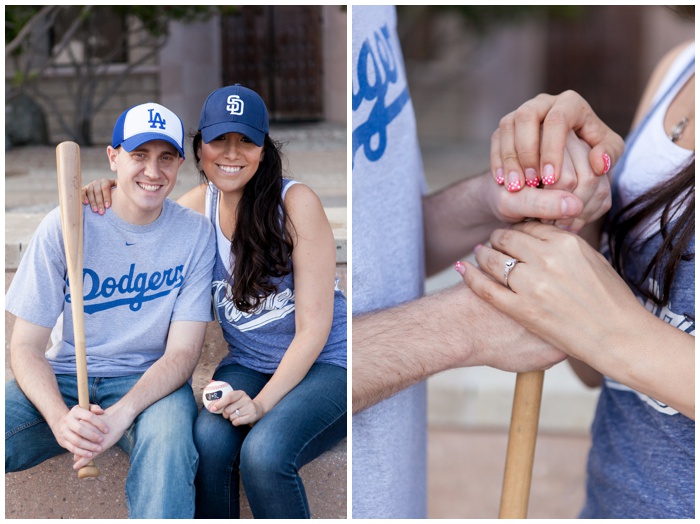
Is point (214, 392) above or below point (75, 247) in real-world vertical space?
below

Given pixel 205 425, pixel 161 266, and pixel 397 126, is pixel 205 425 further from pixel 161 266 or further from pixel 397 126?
pixel 397 126

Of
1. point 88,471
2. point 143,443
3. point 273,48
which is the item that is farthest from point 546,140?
point 273,48

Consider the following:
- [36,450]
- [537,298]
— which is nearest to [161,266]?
[36,450]

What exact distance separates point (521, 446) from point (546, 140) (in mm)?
604

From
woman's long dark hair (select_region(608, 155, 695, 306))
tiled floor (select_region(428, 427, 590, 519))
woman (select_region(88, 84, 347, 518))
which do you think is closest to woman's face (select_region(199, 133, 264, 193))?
woman (select_region(88, 84, 347, 518))

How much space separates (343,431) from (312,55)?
→ 727cm

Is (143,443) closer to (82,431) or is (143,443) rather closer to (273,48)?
(82,431)

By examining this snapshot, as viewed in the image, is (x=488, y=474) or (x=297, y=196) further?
(x=488, y=474)

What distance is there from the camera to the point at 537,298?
1.43m

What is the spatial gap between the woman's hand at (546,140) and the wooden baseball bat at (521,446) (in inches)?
15.6

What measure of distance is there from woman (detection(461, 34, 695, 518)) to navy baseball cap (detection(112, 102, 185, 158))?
24.8 inches

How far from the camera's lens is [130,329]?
1.59m

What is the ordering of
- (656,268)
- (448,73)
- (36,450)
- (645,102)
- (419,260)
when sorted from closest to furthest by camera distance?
(656,268) → (36,450) → (419,260) → (645,102) → (448,73)

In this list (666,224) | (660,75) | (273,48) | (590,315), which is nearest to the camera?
(590,315)
